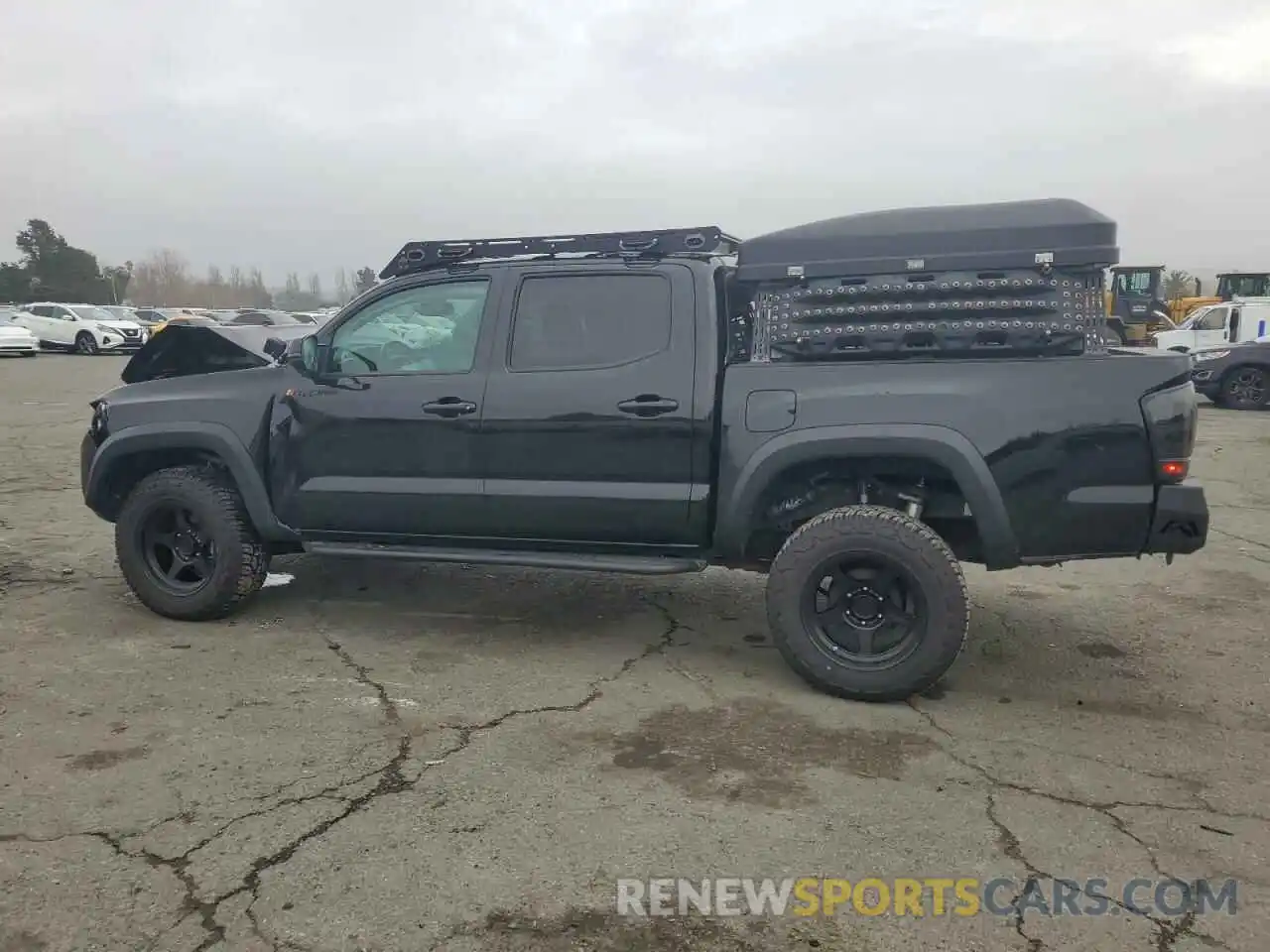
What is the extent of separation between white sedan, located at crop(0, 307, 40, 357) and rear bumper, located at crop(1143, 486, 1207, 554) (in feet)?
107

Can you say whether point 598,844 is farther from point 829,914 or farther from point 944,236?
point 944,236

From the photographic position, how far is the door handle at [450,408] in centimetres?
439

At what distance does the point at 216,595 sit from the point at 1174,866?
4.34 m

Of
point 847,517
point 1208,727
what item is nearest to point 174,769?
point 847,517

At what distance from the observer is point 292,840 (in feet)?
9.37

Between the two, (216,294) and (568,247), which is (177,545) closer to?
(568,247)

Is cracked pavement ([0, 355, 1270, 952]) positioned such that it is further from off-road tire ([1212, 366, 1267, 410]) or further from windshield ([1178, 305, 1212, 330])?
windshield ([1178, 305, 1212, 330])

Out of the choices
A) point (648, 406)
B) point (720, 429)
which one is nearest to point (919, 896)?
point (720, 429)

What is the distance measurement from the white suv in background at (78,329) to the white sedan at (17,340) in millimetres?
1114

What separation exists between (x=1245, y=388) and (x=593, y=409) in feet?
50.8

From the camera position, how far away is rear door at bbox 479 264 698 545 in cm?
416

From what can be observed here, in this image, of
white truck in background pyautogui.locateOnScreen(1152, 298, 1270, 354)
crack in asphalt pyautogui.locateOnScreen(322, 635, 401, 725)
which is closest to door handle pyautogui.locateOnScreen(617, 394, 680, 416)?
crack in asphalt pyautogui.locateOnScreen(322, 635, 401, 725)

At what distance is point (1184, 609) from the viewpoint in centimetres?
522

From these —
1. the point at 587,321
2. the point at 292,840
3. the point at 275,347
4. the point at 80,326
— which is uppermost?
the point at 80,326
